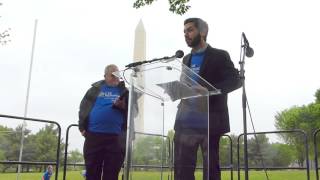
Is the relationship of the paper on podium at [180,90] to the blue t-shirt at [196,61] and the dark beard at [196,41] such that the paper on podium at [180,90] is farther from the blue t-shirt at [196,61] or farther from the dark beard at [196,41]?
the dark beard at [196,41]

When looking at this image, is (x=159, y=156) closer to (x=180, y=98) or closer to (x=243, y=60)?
(x=180, y=98)

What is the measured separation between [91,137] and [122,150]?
1.00ft

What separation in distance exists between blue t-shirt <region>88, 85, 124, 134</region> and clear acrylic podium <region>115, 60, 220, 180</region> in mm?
1178

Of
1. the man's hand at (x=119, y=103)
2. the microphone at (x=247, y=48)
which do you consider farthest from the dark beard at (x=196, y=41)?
the man's hand at (x=119, y=103)

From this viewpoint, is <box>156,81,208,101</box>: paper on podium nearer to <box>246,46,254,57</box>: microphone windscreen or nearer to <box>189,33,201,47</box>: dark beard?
<box>189,33,201,47</box>: dark beard

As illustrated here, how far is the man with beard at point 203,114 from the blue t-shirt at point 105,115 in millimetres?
1025

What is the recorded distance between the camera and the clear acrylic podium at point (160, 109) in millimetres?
2102

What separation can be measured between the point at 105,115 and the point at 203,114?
1.40 meters

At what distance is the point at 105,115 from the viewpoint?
3.39 metres

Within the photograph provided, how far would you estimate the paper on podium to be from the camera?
2209mm

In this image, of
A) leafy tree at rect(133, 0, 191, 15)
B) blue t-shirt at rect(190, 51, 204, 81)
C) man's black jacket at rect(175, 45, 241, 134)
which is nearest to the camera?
man's black jacket at rect(175, 45, 241, 134)

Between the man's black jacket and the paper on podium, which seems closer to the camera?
the paper on podium

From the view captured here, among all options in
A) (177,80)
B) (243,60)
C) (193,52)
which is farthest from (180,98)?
(243,60)

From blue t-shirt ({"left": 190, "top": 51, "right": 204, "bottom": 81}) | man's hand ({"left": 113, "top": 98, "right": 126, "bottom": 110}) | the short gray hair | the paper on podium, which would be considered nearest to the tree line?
the paper on podium
